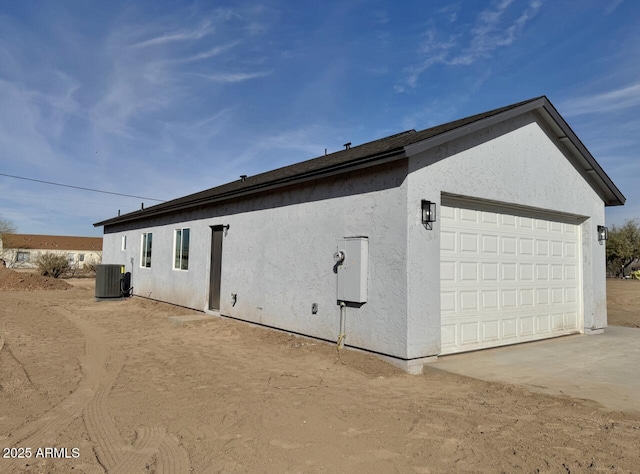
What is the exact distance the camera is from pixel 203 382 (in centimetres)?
571

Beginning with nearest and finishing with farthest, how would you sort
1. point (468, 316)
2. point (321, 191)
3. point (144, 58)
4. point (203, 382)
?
point (203, 382) < point (468, 316) < point (321, 191) < point (144, 58)

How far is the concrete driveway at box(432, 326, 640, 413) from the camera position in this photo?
16.9 ft

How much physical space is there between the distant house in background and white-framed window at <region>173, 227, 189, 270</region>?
44.0 meters

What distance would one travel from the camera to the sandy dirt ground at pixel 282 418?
132 inches

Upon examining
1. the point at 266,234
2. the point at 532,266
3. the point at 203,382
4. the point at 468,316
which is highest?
the point at 266,234

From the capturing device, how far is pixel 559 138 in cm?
935

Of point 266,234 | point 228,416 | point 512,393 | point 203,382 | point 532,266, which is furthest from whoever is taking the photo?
point 266,234

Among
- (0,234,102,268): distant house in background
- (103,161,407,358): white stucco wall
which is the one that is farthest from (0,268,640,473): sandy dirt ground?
(0,234,102,268): distant house in background

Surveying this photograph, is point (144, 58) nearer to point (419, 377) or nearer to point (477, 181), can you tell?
point (477, 181)

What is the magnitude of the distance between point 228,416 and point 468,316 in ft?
15.5

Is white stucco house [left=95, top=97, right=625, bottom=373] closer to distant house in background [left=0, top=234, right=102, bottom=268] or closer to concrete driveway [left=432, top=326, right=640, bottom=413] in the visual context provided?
concrete driveway [left=432, top=326, right=640, bottom=413]

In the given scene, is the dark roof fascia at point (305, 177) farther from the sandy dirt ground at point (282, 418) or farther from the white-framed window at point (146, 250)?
the sandy dirt ground at point (282, 418)

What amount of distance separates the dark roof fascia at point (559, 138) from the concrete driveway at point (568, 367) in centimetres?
346

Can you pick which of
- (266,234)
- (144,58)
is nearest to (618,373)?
(266,234)
